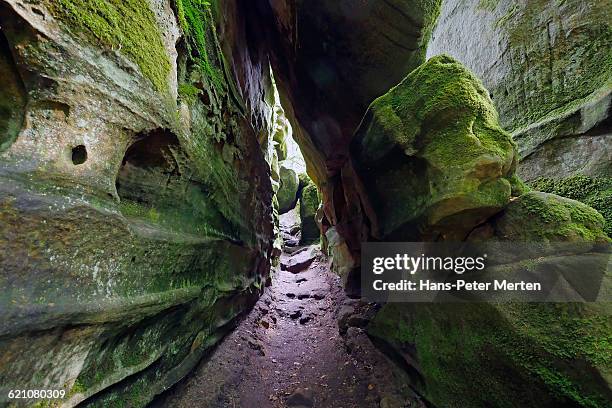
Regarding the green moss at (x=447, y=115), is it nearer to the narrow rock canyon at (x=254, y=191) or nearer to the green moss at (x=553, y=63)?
the narrow rock canyon at (x=254, y=191)

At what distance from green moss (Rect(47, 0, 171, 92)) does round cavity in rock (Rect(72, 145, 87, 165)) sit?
117 centimetres

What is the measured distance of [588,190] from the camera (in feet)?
14.6

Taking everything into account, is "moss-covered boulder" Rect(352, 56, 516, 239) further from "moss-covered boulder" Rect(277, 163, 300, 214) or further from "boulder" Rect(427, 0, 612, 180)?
"moss-covered boulder" Rect(277, 163, 300, 214)

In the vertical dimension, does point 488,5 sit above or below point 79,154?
above

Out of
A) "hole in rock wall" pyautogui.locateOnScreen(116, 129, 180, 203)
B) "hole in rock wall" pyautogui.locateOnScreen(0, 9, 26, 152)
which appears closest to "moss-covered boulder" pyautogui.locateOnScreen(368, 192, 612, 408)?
"hole in rock wall" pyautogui.locateOnScreen(116, 129, 180, 203)

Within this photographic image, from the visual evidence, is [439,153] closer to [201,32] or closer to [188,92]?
[188,92]

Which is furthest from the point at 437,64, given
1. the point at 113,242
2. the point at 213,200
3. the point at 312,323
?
the point at 312,323

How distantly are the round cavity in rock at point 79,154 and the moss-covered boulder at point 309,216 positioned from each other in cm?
1863

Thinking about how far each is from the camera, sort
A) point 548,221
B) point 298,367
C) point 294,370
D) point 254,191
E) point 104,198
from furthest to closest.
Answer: point 254,191 < point 298,367 < point 294,370 < point 548,221 < point 104,198

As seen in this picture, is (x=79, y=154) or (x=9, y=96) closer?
(x=9, y=96)

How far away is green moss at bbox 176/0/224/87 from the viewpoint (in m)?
4.81

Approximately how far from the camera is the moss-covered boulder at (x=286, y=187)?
2755cm

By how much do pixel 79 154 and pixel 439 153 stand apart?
15.4 feet

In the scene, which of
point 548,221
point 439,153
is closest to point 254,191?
point 439,153
